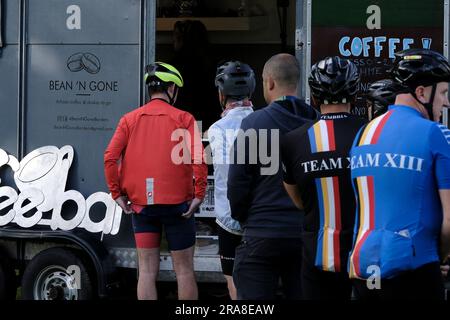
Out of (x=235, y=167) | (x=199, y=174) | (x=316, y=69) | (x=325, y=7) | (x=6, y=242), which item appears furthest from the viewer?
(x=6, y=242)

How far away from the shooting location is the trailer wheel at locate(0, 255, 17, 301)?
6.94 metres

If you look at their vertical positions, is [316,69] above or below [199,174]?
above

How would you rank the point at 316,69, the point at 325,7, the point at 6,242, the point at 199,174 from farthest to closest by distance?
the point at 6,242, the point at 325,7, the point at 199,174, the point at 316,69

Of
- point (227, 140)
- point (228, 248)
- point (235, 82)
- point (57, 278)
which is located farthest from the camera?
point (57, 278)

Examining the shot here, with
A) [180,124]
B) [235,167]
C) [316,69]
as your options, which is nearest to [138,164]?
[180,124]

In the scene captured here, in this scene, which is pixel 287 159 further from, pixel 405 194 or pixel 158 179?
pixel 158 179

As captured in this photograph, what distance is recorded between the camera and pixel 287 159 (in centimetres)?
433

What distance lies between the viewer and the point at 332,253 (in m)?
4.10

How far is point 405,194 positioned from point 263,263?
1350 millimetres

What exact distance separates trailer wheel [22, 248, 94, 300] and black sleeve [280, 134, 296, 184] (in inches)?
113

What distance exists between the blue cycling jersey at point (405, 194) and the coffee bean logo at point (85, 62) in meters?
3.73

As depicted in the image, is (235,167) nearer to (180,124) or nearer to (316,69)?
(316,69)

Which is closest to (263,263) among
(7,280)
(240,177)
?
(240,177)
